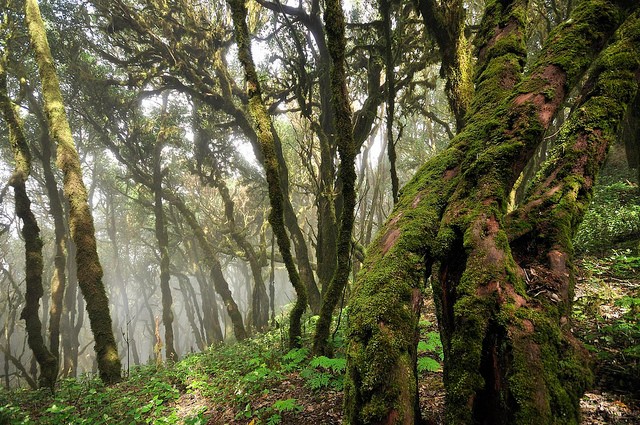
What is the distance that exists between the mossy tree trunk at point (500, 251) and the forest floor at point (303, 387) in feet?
2.50

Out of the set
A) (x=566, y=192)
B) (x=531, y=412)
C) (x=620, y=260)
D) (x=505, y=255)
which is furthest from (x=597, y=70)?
(x=620, y=260)

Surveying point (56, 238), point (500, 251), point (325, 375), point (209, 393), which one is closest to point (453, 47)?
point (500, 251)

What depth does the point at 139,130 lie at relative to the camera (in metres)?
15.2

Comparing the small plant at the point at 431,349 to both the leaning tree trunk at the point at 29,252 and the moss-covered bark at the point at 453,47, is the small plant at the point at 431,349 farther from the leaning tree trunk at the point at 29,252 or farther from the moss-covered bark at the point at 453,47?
the leaning tree trunk at the point at 29,252

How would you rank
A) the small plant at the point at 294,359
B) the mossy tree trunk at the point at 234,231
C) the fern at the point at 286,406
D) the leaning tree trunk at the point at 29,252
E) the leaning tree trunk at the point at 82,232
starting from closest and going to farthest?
the fern at the point at 286,406
the small plant at the point at 294,359
the leaning tree trunk at the point at 82,232
the leaning tree trunk at the point at 29,252
the mossy tree trunk at the point at 234,231

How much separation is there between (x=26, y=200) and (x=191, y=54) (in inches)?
312

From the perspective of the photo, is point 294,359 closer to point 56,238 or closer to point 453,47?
point 453,47

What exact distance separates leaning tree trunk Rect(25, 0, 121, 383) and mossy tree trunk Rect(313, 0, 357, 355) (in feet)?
16.8

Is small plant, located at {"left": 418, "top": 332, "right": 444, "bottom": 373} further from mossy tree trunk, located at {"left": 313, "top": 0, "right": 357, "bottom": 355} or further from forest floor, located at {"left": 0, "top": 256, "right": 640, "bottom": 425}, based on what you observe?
mossy tree trunk, located at {"left": 313, "top": 0, "right": 357, "bottom": 355}

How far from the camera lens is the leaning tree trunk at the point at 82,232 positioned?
703cm

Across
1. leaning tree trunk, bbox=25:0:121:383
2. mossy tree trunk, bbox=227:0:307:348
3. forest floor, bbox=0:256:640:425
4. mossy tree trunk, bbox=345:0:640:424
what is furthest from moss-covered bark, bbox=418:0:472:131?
leaning tree trunk, bbox=25:0:121:383

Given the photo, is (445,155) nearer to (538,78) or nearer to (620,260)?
(538,78)

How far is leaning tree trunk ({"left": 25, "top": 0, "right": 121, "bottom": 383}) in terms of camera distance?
7031 mm

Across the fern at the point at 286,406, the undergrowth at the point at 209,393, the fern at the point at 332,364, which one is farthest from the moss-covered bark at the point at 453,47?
the fern at the point at 286,406
